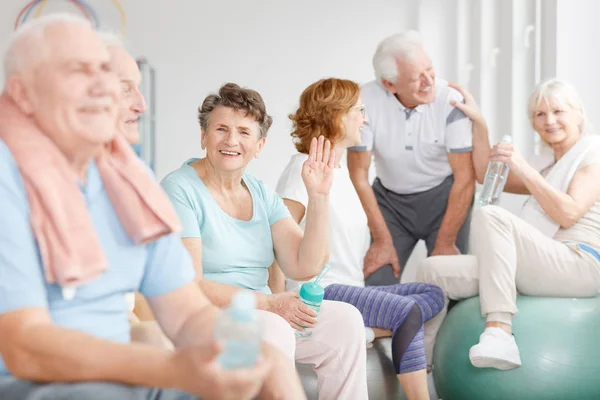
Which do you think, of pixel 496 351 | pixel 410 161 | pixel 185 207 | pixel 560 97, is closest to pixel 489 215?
pixel 496 351

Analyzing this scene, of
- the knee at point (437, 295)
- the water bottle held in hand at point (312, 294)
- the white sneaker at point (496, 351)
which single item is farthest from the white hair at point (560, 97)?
the water bottle held in hand at point (312, 294)

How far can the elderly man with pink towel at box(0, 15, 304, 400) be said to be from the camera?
108 cm

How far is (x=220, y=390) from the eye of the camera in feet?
3.33

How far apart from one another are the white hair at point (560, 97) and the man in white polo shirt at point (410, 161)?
0.36 meters

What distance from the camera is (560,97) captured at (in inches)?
119

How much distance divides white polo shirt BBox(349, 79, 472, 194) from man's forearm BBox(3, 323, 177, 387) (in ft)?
7.93

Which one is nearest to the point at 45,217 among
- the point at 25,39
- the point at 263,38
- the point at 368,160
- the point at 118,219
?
the point at 118,219

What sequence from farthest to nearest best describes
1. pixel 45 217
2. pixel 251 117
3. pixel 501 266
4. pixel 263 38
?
pixel 263 38 < pixel 501 266 < pixel 251 117 < pixel 45 217

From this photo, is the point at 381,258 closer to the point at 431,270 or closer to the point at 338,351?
the point at 431,270

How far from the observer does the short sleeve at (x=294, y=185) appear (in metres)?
2.57

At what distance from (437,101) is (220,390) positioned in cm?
259

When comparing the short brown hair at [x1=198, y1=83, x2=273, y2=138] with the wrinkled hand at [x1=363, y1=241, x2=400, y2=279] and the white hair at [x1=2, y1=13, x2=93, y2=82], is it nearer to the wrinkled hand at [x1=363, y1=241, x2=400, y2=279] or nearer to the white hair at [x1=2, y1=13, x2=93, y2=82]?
the white hair at [x1=2, y1=13, x2=93, y2=82]

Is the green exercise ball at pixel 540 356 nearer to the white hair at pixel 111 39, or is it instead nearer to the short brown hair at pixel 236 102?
the short brown hair at pixel 236 102

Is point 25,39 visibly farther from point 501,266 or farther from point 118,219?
point 501,266
